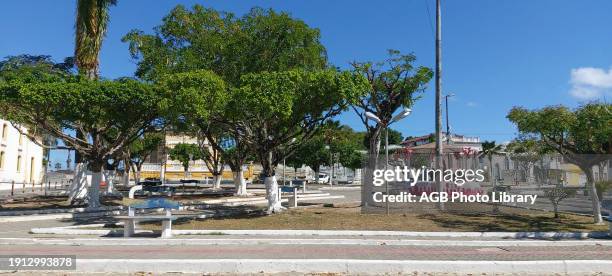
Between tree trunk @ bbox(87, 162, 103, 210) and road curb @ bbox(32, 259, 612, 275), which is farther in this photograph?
tree trunk @ bbox(87, 162, 103, 210)

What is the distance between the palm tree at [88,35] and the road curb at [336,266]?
1569cm

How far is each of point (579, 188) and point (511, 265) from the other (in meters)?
10.7

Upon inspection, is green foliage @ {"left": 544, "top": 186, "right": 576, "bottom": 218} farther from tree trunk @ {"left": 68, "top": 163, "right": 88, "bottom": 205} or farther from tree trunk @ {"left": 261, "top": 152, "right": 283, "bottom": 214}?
tree trunk @ {"left": 68, "top": 163, "right": 88, "bottom": 205}

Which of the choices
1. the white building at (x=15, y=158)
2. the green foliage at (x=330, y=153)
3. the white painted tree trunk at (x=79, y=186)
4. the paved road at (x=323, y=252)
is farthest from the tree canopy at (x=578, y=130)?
the white building at (x=15, y=158)

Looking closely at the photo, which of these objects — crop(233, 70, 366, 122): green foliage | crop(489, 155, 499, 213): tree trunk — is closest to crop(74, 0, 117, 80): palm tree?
crop(233, 70, 366, 122): green foliage

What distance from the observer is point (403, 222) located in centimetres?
1534

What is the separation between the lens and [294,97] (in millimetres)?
15742

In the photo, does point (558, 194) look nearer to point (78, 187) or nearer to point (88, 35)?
point (78, 187)

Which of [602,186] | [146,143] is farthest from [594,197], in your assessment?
[146,143]

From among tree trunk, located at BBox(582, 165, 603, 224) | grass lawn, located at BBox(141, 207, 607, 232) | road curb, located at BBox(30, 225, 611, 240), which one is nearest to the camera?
road curb, located at BBox(30, 225, 611, 240)

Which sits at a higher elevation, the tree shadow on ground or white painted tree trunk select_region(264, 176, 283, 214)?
white painted tree trunk select_region(264, 176, 283, 214)

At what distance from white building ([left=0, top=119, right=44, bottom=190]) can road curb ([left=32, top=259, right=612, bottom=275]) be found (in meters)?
39.8

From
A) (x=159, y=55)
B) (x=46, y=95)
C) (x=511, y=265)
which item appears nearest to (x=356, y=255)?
(x=511, y=265)

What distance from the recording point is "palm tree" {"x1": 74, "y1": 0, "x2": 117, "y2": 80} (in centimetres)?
2178
